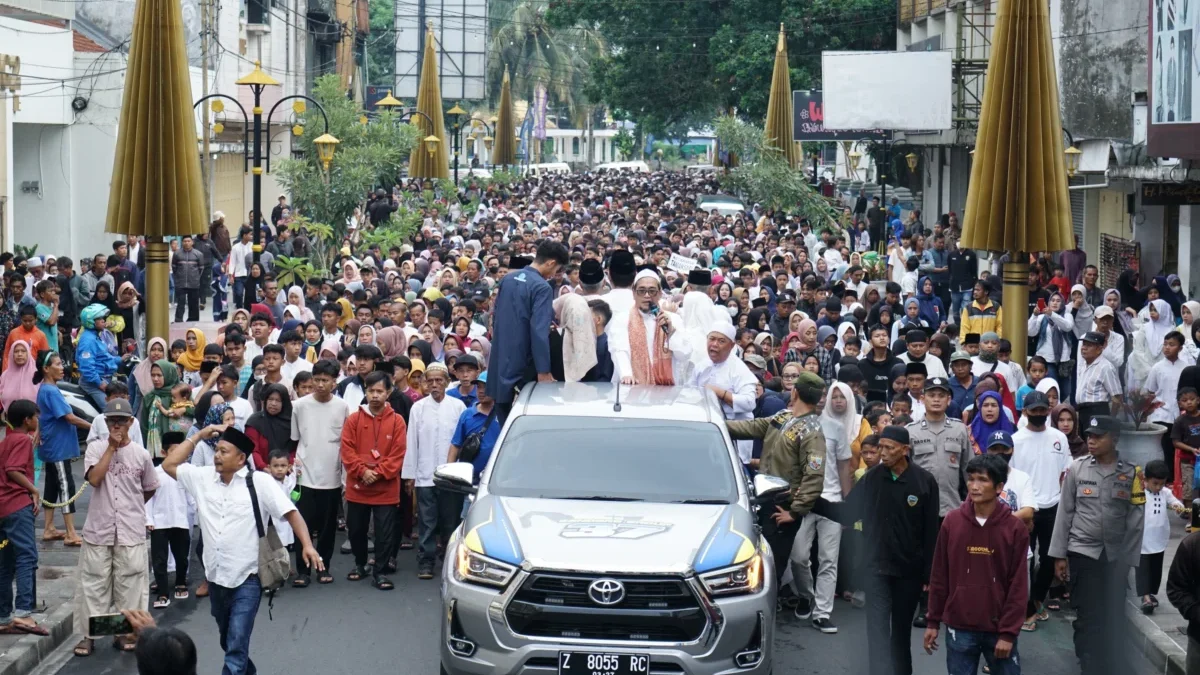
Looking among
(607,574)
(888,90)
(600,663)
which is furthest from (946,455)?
(888,90)

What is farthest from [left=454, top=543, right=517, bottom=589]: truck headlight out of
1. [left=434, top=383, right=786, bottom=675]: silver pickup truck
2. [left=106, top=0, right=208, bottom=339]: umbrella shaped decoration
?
[left=106, top=0, right=208, bottom=339]: umbrella shaped decoration

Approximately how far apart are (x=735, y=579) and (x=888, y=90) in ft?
95.2

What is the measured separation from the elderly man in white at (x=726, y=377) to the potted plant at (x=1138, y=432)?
2557mm

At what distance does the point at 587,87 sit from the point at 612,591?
56761 mm

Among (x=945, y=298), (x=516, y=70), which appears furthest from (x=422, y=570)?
(x=516, y=70)

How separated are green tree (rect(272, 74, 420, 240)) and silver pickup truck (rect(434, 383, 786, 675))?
20.0 m

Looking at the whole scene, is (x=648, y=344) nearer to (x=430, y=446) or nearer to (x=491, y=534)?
(x=430, y=446)

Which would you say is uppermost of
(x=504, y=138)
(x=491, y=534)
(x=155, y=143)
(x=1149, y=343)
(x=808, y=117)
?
(x=504, y=138)

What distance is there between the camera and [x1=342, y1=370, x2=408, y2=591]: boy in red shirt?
38.2 ft

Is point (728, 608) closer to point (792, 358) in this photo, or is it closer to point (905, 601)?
point (905, 601)

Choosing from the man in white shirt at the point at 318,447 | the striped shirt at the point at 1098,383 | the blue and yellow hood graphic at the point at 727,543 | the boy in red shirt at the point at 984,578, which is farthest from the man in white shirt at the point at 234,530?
the striped shirt at the point at 1098,383

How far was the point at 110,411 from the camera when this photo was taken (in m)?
9.53

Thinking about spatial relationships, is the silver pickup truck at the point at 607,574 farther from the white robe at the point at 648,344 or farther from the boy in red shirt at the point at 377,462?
the boy in red shirt at the point at 377,462

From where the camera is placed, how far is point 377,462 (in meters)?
11.7
